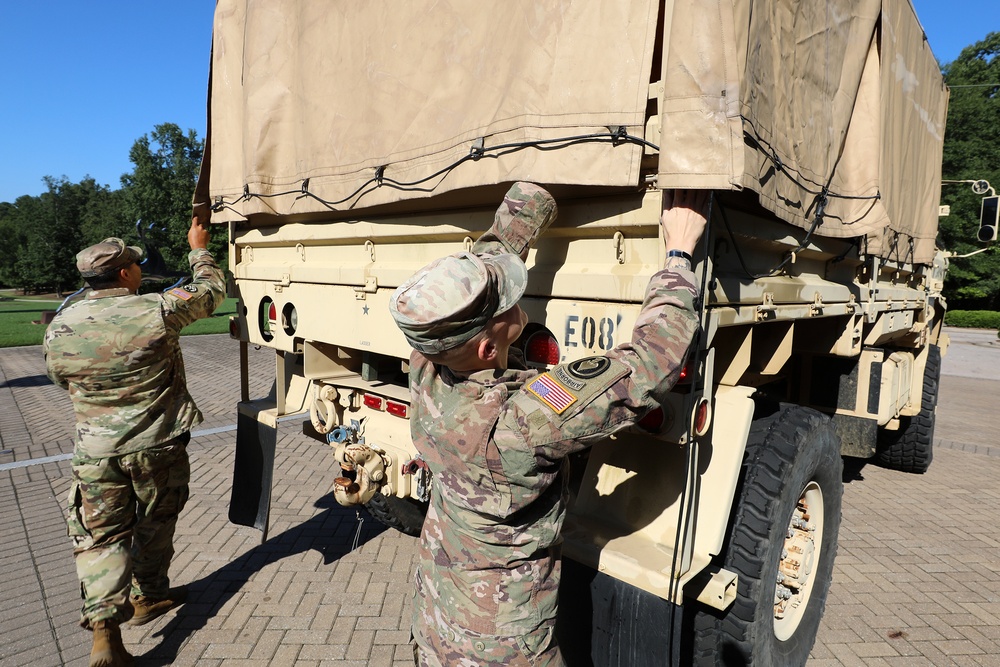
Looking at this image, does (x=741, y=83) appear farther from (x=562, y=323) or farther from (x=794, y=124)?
(x=562, y=323)

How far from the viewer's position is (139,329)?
266 centimetres

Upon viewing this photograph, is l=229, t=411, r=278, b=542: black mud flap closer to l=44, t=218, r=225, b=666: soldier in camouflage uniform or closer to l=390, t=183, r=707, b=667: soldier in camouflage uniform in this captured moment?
l=44, t=218, r=225, b=666: soldier in camouflage uniform

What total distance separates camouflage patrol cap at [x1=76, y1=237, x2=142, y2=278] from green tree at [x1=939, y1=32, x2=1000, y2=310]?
28.7 metres

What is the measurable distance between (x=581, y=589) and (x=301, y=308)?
6.18ft

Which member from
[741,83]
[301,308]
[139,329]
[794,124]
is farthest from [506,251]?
[139,329]

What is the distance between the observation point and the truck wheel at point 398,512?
3666 millimetres

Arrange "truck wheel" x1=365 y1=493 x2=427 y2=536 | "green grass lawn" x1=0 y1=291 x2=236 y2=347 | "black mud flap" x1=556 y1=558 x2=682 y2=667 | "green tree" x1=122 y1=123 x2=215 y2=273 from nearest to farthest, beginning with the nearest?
1. "black mud flap" x1=556 y1=558 x2=682 y2=667
2. "truck wheel" x1=365 y1=493 x2=427 y2=536
3. "green grass lawn" x1=0 y1=291 x2=236 y2=347
4. "green tree" x1=122 y1=123 x2=215 y2=273

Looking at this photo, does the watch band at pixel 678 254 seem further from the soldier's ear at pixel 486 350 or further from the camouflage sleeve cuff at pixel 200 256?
the camouflage sleeve cuff at pixel 200 256

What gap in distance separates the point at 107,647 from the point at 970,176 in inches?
1266

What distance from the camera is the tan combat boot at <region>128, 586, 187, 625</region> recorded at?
2.94 meters

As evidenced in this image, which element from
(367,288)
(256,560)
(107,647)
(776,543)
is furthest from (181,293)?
(776,543)

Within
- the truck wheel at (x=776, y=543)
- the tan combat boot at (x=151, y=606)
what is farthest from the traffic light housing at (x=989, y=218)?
the tan combat boot at (x=151, y=606)

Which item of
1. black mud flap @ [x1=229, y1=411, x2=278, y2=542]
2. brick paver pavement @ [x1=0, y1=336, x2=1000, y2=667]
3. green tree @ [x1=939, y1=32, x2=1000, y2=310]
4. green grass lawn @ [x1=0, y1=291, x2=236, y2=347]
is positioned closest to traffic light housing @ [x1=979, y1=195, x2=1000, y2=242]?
brick paver pavement @ [x1=0, y1=336, x2=1000, y2=667]

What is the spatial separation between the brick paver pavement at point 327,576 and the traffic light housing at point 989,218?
2119 millimetres
